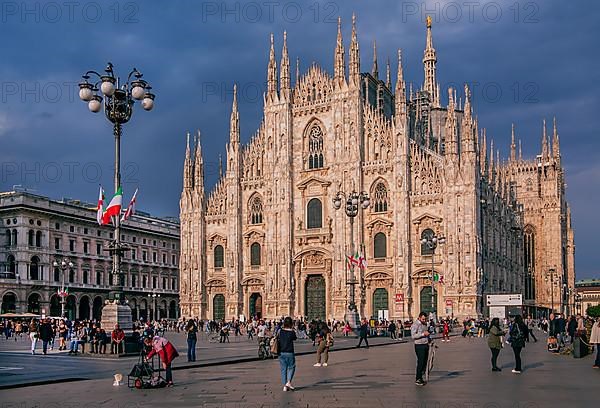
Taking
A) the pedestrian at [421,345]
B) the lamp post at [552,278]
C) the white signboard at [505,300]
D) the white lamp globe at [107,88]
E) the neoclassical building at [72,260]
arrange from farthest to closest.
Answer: the lamp post at [552,278] < the neoclassical building at [72,260] < the white signboard at [505,300] < the white lamp globe at [107,88] < the pedestrian at [421,345]

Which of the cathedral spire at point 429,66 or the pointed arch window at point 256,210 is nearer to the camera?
the pointed arch window at point 256,210

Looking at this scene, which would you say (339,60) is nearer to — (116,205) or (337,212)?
(337,212)

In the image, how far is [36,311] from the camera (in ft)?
248

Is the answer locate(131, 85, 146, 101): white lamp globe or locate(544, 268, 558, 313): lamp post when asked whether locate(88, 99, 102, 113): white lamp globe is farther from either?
locate(544, 268, 558, 313): lamp post

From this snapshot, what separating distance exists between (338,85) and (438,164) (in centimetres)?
1090

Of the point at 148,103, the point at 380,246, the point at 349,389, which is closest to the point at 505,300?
the point at 380,246

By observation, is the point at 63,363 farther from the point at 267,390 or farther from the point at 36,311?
the point at 36,311

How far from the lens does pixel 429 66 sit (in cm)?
9706

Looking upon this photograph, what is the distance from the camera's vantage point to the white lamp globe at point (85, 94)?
2511cm

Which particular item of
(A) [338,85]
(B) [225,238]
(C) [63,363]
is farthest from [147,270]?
(C) [63,363]

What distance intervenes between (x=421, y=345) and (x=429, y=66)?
84060mm

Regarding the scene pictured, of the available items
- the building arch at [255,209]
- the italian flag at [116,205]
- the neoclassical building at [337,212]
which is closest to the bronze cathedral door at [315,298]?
the neoclassical building at [337,212]

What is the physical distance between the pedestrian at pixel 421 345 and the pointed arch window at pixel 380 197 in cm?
4524

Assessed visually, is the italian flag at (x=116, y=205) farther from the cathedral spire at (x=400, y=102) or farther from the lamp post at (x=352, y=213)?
the cathedral spire at (x=400, y=102)
